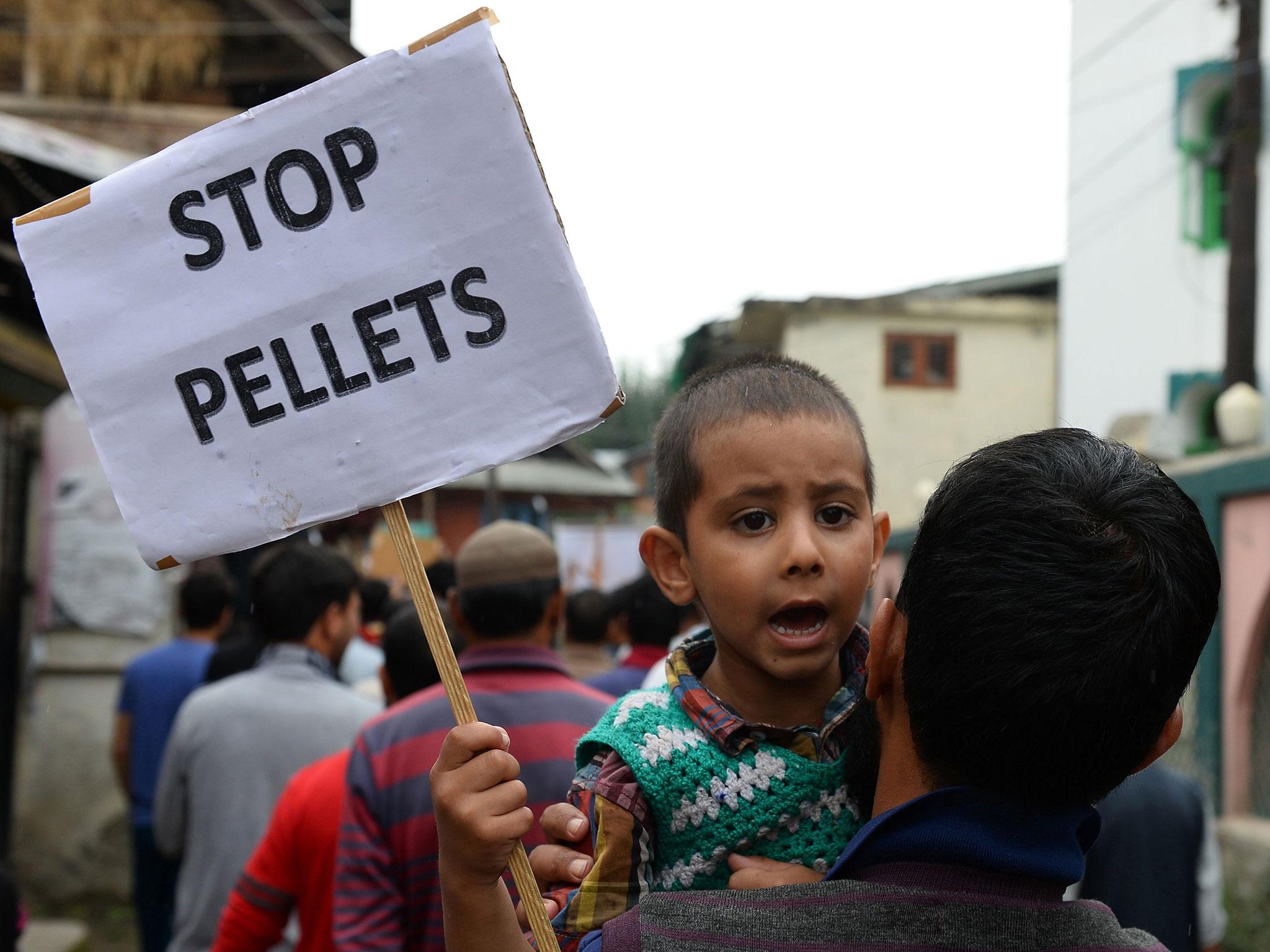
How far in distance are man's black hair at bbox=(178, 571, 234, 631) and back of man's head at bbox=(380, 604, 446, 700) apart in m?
2.62

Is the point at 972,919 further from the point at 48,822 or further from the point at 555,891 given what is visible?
the point at 48,822

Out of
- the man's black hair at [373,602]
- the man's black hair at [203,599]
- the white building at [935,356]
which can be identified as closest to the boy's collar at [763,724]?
the man's black hair at [203,599]

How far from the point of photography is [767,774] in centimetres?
181

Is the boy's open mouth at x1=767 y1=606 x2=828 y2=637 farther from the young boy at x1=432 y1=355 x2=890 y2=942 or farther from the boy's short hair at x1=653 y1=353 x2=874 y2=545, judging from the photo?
the boy's short hair at x1=653 y1=353 x2=874 y2=545

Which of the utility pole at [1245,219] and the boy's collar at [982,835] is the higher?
the boy's collar at [982,835]

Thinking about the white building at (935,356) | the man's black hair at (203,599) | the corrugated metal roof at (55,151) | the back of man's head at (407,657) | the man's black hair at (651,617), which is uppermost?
the corrugated metal roof at (55,151)

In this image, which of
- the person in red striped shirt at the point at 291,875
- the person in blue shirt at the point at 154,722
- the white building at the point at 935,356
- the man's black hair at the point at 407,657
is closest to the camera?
the person in red striped shirt at the point at 291,875

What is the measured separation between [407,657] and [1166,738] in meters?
2.89

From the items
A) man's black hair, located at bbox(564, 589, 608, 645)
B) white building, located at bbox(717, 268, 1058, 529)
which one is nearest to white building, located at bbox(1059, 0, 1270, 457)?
man's black hair, located at bbox(564, 589, 608, 645)

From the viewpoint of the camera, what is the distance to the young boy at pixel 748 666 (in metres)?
1.78

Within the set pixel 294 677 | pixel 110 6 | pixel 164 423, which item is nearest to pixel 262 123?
pixel 164 423

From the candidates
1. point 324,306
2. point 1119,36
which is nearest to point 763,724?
point 324,306

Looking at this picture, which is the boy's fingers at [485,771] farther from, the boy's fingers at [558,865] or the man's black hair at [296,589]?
the man's black hair at [296,589]

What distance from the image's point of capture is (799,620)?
1921mm
